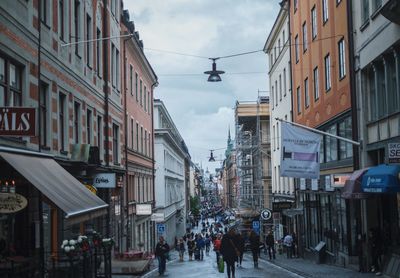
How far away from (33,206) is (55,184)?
12.6 ft

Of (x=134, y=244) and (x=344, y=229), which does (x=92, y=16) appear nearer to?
(x=344, y=229)

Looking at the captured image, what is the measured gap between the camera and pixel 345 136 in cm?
2670

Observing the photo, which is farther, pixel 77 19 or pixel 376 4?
pixel 77 19

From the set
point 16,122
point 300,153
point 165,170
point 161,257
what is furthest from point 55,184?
point 165,170

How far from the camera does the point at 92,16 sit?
26.5 metres

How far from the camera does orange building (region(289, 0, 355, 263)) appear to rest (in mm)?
26547

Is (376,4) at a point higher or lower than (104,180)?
higher

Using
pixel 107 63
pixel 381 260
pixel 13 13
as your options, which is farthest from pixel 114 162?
pixel 13 13

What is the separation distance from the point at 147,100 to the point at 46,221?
104ft

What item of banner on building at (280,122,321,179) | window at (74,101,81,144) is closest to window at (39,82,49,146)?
window at (74,101,81,144)

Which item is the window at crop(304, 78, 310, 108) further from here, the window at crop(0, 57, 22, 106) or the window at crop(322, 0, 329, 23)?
the window at crop(0, 57, 22, 106)

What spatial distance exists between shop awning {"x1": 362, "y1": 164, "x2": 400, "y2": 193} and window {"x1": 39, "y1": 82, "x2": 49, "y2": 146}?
9.94 metres

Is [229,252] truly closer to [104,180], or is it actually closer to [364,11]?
[104,180]

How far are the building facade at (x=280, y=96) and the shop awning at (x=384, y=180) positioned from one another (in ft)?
67.0
